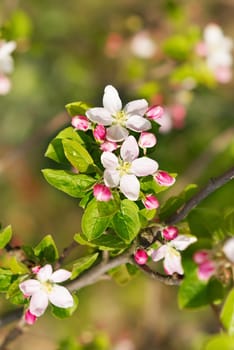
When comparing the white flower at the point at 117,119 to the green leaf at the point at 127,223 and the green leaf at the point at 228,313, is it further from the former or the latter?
the green leaf at the point at 228,313

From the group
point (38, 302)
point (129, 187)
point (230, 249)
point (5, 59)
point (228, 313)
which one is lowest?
point (228, 313)

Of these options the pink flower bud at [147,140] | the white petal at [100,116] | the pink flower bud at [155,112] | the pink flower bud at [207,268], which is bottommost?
the pink flower bud at [207,268]

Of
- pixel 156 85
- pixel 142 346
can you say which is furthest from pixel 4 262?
pixel 142 346

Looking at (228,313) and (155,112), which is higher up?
(155,112)

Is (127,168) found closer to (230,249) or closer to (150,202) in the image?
(150,202)

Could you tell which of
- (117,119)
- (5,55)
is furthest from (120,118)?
(5,55)

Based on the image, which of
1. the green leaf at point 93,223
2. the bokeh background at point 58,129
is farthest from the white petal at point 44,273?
the bokeh background at point 58,129

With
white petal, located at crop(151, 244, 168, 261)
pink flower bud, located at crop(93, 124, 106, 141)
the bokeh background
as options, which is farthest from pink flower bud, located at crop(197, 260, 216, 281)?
the bokeh background

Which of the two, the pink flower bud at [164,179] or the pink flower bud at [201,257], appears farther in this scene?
the pink flower bud at [201,257]
